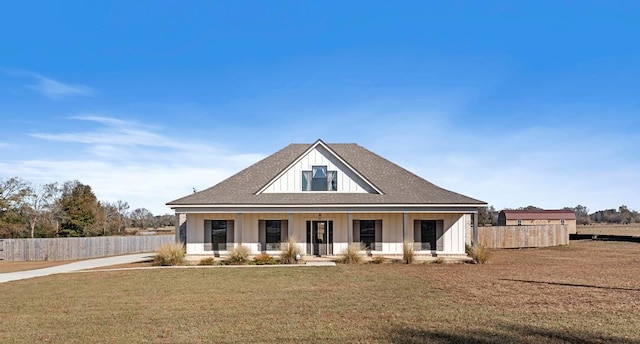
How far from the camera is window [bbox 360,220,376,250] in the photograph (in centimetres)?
2411

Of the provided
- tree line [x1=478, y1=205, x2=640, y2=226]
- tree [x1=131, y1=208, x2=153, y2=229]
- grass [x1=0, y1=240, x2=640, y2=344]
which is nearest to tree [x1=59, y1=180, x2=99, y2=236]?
grass [x1=0, y1=240, x2=640, y2=344]

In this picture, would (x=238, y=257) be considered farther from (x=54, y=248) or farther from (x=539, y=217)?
(x=539, y=217)

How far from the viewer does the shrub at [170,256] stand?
812 inches

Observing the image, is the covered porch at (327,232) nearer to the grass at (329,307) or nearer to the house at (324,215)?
the house at (324,215)

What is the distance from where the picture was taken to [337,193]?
24469mm

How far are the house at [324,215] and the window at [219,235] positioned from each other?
0.05 m

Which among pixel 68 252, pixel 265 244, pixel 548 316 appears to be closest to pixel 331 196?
pixel 265 244

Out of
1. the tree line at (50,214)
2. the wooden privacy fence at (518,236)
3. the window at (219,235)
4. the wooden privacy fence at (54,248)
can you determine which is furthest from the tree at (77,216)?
the wooden privacy fence at (518,236)

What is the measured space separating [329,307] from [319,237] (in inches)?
553

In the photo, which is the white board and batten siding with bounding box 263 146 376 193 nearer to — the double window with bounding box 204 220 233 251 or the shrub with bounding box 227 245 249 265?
the double window with bounding box 204 220 233 251

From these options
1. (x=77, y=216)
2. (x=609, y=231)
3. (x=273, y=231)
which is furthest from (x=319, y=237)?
(x=609, y=231)

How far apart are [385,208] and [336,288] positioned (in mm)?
10220

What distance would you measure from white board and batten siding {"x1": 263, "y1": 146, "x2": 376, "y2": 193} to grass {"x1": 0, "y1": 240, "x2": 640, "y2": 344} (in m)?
7.92

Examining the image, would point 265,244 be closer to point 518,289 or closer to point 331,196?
point 331,196
